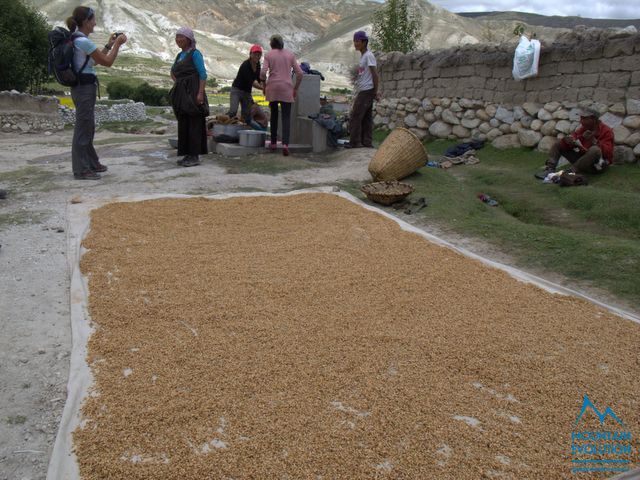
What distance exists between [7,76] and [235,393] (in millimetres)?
13738

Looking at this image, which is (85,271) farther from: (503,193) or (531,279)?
(503,193)

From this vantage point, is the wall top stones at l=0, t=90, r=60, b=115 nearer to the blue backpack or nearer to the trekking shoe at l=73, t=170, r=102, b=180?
the trekking shoe at l=73, t=170, r=102, b=180

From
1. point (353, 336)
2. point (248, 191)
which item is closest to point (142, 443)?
point (353, 336)

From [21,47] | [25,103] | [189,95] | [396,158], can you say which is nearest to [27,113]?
[25,103]

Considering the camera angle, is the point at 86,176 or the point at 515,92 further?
the point at 515,92

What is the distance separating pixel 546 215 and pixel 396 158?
1634 millimetres

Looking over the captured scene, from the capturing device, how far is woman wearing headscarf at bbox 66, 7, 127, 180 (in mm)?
4973

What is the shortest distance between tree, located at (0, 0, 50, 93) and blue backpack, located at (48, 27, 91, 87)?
8.52 m

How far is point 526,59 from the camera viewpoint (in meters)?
7.32

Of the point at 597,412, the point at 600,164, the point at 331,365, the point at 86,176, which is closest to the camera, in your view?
the point at 597,412

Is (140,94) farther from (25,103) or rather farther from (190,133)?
(190,133)

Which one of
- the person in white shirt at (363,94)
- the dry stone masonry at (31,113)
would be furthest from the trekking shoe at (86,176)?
the dry stone masonry at (31,113)

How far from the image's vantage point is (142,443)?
1.61m

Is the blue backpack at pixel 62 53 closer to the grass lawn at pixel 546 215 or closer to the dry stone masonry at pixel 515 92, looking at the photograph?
the grass lawn at pixel 546 215
